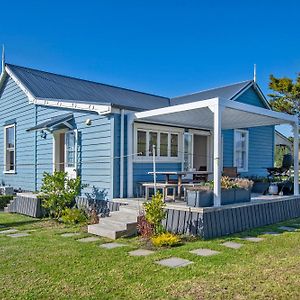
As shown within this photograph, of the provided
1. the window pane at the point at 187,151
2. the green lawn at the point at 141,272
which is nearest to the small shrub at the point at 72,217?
the green lawn at the point at 141,272

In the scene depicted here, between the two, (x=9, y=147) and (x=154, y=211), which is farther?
(x=9, y=147)

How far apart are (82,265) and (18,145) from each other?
9.22 metres

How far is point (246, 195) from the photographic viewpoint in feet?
26.6

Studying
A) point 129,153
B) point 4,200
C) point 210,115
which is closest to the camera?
point 129,153

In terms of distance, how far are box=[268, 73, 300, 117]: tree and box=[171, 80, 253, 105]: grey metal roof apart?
716cm

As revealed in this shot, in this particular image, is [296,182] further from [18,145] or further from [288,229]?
[18,145]

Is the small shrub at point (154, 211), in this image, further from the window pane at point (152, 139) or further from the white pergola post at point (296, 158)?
the white pergola post at point (296, 158)

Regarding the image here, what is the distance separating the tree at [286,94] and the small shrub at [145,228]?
1658 cm

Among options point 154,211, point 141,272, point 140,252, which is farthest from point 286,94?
point 141,272

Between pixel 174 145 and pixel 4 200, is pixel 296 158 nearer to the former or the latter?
pixel 174 145

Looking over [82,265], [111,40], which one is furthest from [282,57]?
[82,265]

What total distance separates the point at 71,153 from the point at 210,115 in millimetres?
4347

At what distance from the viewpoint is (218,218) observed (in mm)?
6992

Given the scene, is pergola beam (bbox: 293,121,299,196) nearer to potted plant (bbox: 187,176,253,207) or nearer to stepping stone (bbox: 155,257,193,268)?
potted plant (bbox: 187,176,253,207)
